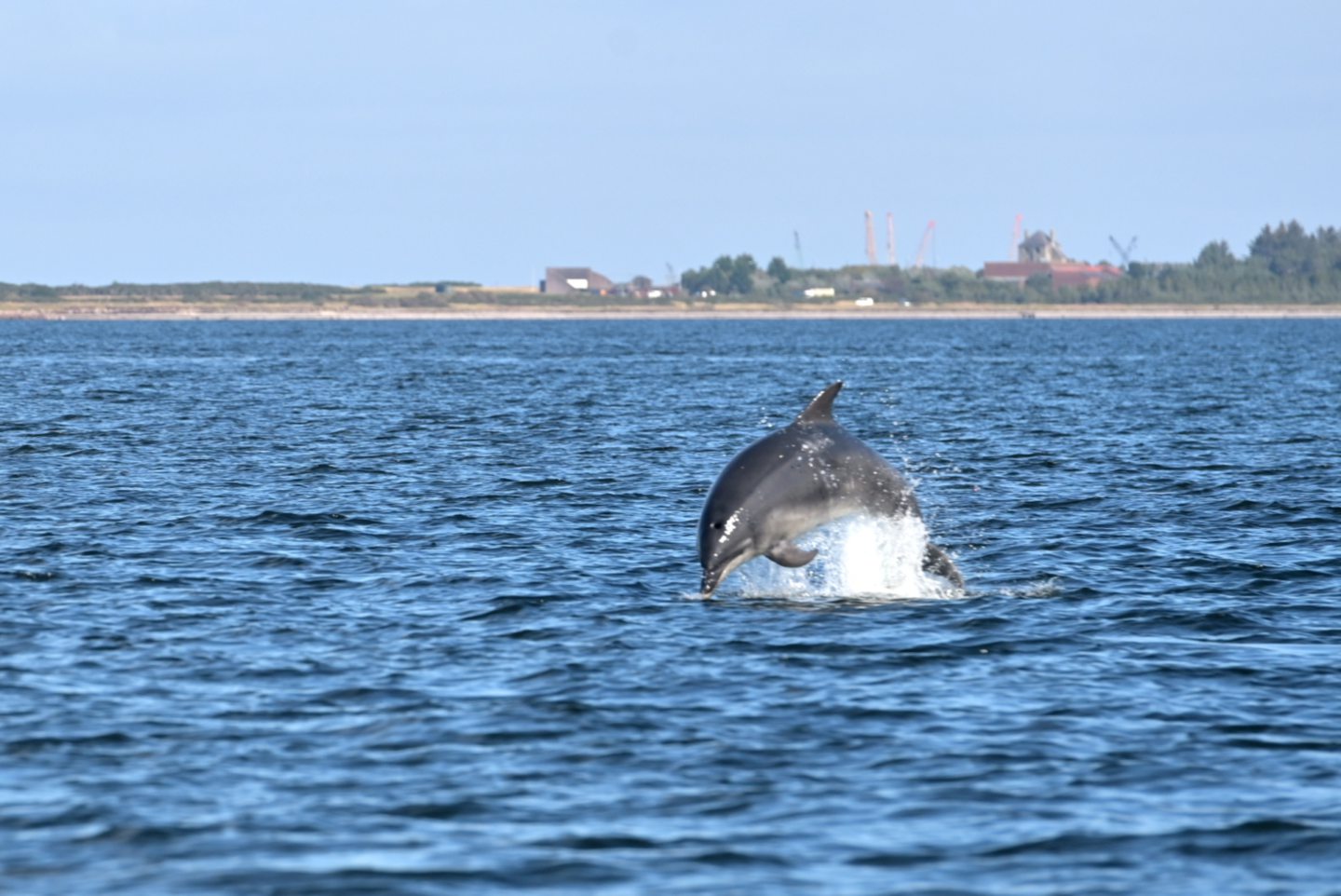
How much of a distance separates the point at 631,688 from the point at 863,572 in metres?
6.23

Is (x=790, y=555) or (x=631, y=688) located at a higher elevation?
(x=790, y=555)

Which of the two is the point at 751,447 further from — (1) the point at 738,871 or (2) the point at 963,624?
(1) the point at 738,871

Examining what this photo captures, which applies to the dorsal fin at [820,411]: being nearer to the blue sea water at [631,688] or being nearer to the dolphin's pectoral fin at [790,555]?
the dolphin's pectoral fin at [790,555]

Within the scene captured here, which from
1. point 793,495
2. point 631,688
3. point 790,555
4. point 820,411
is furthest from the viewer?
point 820,411

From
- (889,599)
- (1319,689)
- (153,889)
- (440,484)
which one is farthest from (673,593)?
(440,484)

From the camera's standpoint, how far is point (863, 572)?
2152 cm

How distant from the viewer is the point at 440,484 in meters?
32.2

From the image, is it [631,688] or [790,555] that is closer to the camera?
[631,688]

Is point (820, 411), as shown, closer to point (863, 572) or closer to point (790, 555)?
point (790, 555)

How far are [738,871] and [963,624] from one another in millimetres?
8038

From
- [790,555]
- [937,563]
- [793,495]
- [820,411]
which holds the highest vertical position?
[820,411]

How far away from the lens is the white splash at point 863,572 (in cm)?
2041

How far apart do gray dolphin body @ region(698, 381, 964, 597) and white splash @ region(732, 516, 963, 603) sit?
0.43 metres

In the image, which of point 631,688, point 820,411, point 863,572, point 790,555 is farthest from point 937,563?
point 631,688
